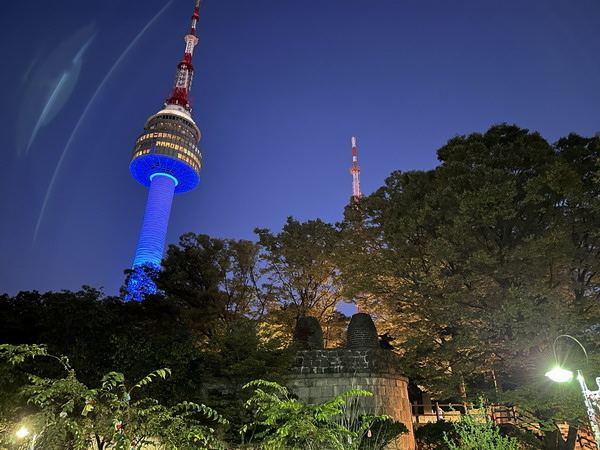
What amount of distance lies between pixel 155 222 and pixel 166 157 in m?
11.2

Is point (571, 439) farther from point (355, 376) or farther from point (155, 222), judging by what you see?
point (155, 222)

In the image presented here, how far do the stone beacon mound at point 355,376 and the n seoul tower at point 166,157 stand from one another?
47911 mm

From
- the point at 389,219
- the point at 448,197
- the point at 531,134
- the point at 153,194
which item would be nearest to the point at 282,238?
the point at 389,219

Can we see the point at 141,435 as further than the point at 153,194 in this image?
No

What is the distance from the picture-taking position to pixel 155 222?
205 feet

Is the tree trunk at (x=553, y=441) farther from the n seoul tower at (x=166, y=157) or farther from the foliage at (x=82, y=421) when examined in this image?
the n seoul tower at (x=166, y=157)

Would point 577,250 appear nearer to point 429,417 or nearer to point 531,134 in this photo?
point 531,134

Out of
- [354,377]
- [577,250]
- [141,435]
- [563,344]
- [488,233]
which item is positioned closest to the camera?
[141,435]

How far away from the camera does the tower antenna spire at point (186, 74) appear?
71.0 metres

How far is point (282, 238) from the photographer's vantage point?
83.9ft

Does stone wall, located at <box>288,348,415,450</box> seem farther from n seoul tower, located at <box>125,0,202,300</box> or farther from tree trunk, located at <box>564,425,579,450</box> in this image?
n seoul tower, located at <box>125,0,202,300</box>

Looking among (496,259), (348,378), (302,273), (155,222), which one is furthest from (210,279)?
(155,222)

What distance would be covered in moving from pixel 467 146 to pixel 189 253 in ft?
61.6

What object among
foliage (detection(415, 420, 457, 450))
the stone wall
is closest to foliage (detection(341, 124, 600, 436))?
the stone wall
